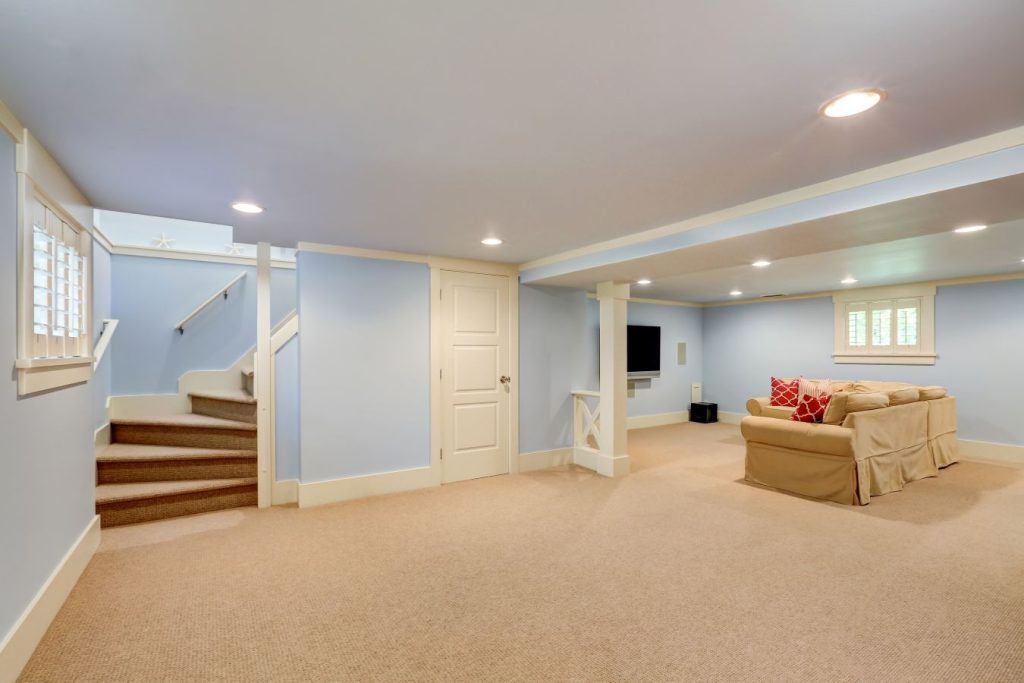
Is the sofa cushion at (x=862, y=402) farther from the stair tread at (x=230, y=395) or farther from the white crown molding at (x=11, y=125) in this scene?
the white crown molding at (x=11, y=125)

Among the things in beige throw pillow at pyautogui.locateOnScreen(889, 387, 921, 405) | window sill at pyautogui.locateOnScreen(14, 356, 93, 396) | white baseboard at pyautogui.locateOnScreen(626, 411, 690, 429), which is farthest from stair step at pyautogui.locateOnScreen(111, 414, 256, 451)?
beige throw pillow at pyautogui.locateOnScreen(889, 387, 921, 405)

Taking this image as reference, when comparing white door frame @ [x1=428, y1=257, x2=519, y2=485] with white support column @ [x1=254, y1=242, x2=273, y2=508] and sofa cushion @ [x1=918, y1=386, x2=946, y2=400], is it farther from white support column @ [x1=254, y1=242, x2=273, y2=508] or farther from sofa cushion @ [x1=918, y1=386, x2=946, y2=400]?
sofa cushion @ [x1=918, y1=386, x2=946, y2=400]

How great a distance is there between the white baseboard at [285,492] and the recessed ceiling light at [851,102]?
4.21 metres

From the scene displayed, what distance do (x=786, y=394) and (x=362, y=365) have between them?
553cm

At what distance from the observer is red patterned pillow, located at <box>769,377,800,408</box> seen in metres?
6.42

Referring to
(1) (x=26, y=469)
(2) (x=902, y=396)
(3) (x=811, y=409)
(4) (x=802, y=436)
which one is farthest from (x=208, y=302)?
(2) (x=902, y=396)

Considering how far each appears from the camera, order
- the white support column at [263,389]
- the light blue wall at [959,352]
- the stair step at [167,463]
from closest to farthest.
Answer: the stair step at [167,463], the white support column at [263,389], the light blue wall at [959,352]

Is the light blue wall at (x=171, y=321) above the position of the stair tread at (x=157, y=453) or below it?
above

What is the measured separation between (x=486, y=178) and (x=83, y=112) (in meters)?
1.63

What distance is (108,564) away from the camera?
111 inches

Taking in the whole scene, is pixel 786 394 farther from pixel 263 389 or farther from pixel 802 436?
pixel 263 389

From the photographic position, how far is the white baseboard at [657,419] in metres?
7.78

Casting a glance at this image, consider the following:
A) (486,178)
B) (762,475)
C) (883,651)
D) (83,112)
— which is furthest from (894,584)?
(83,112)

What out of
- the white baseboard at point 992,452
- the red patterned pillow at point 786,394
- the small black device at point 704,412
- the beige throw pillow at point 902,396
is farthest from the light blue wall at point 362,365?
the white baseboard at point 992,452
